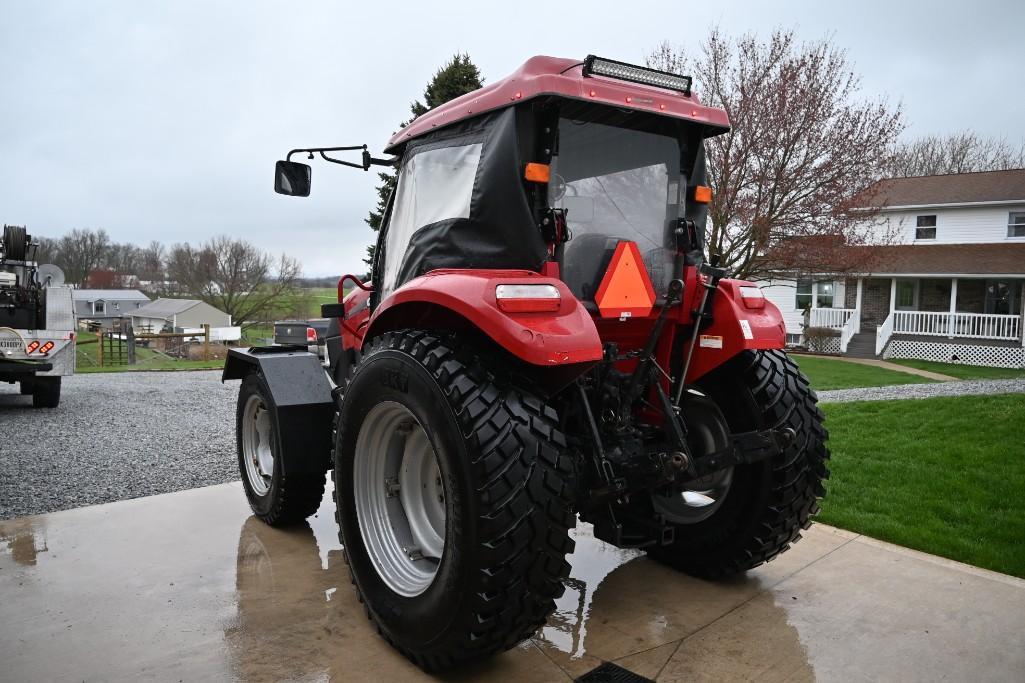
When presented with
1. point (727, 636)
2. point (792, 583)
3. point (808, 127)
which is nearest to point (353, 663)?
point (727, 636)

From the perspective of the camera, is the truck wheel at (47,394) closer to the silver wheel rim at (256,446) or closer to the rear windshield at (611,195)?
the silver wheel rim at (256,446)

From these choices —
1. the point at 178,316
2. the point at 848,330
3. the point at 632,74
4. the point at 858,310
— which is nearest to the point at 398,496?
the point at 632,74

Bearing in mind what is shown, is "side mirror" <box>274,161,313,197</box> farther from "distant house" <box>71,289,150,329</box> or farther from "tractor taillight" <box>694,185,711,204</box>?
"distant house" <box>71,289,150,329</box>

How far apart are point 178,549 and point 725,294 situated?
343 cm

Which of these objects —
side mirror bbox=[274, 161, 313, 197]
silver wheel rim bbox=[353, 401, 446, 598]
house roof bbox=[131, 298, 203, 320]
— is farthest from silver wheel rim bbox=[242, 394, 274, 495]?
house roof bbox=[131, 298, 203, 320]

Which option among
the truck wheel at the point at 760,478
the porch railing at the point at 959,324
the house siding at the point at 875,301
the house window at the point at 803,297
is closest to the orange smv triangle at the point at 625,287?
the truck wheel at the point at 760,478

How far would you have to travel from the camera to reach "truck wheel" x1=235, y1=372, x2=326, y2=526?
424 cm

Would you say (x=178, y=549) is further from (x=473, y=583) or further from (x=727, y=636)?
(x=727, y=636)

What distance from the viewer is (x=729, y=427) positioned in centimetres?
357

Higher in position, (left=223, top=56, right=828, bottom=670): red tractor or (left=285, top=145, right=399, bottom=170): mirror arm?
(left=285, top=145, right=399, bottom=170): mirror arm

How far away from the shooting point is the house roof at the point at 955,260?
20875 millimetres

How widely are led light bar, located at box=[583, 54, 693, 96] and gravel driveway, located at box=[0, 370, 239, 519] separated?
15.1ft

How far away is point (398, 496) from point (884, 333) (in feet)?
71.8

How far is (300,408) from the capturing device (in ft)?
13.7
